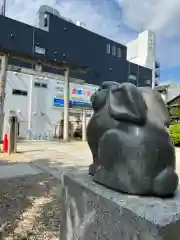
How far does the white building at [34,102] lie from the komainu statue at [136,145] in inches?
547

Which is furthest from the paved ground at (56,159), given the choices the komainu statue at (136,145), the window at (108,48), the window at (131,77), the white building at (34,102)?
the window at (131,77)

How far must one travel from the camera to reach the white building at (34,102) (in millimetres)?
15539

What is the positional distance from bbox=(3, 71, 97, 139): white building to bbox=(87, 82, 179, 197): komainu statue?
13901mm

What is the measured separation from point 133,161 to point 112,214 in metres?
0.37

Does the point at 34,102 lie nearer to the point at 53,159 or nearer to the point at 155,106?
the point at 53,159

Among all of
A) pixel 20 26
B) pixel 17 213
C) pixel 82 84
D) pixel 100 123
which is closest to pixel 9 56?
pixel 82 84

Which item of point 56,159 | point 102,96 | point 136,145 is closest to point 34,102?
point 56,159

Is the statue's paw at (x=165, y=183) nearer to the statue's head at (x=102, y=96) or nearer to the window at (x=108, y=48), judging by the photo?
the statue's head at (x=102, y=96)

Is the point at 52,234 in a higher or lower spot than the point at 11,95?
lower

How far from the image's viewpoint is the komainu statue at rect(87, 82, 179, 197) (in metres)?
1.64

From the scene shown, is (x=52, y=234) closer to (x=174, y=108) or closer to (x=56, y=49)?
(x=174, y=108)

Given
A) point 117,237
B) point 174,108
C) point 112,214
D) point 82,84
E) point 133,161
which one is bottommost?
point 117,237

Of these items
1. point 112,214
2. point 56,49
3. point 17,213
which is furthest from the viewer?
point 56,49

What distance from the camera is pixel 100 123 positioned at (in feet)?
6.52
